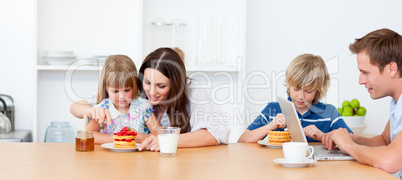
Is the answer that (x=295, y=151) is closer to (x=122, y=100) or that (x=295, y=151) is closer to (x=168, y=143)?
(x=168, y=143)

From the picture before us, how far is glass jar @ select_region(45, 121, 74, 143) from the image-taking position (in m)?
3.23

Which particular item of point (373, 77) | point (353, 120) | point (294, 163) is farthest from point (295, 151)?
point (353, 120)

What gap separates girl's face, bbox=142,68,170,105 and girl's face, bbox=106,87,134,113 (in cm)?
12

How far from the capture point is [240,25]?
10.7 feet

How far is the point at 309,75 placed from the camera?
8.09ft

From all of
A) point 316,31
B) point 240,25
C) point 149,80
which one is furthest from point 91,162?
point 316,31

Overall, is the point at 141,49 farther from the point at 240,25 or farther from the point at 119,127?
the point at 119,127

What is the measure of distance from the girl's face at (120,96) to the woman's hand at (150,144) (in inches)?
19.4

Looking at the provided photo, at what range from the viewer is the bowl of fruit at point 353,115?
314 cm

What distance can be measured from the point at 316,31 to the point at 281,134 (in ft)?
5.75

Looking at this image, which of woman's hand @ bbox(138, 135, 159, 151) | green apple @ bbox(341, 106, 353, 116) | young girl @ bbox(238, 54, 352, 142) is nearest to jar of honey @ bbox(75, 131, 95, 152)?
woman's hand @ bbox(138, 135, 159, 151)

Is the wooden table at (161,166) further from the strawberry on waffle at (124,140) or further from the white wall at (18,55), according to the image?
the white wall at (18,55)

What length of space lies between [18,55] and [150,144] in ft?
6.28

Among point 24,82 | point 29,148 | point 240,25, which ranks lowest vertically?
point 29,148
